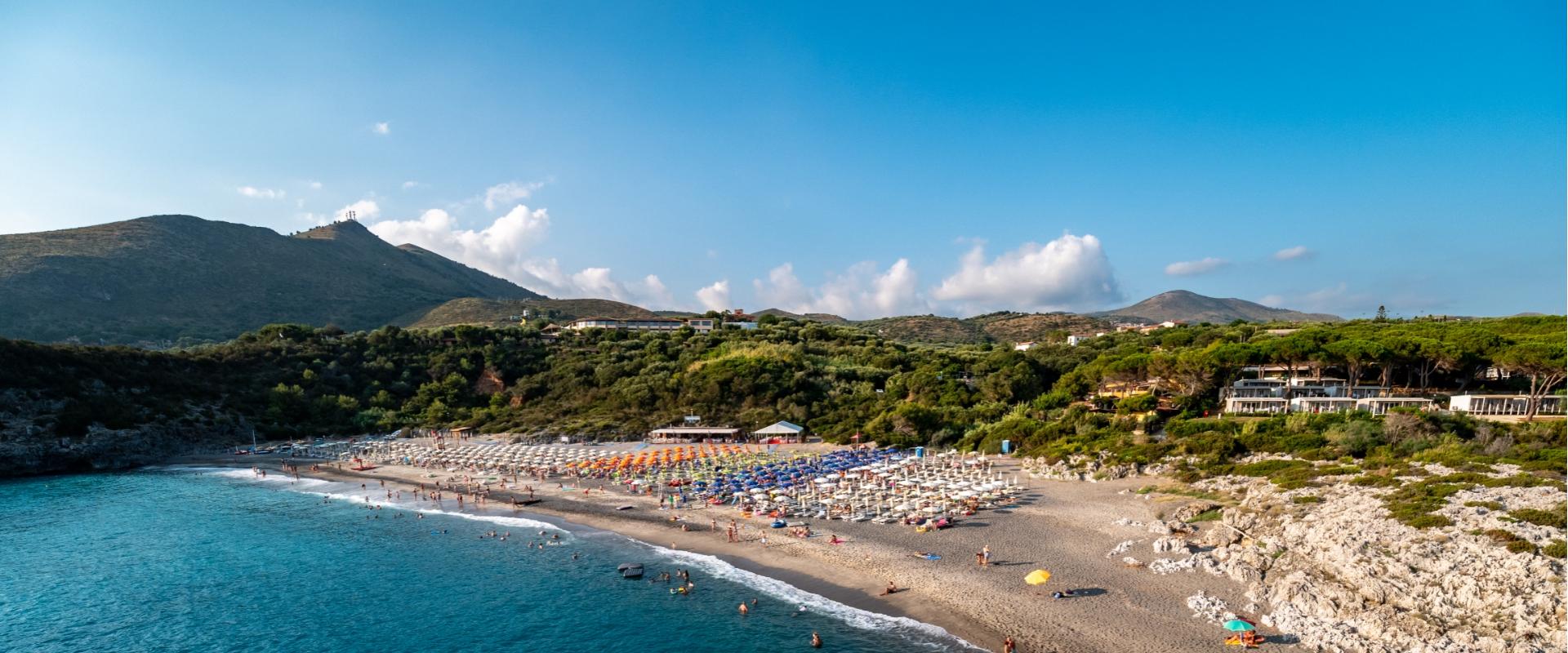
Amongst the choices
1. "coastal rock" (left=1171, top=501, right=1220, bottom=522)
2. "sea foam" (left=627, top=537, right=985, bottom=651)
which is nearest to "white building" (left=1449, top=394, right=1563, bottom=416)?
"coastal rock" (left=1171, top=501, right=1220, bottom=522)

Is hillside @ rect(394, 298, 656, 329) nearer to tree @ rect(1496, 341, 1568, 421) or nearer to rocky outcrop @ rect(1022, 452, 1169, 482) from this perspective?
rocky outcrop @ rect(1022, 452, 1169, 482)

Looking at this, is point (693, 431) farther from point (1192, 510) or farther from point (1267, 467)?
point (1267, 467)

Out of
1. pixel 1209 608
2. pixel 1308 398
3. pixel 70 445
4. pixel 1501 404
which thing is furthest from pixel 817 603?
pixel 70 445

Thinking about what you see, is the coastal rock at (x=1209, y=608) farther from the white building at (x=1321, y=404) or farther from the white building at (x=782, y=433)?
the white building at (x=782, y=433)

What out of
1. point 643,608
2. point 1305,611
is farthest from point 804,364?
point 1305,611

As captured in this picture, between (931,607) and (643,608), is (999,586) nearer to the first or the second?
(931,607)

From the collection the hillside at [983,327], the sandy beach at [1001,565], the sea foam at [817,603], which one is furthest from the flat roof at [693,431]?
the hillside at [983,327]

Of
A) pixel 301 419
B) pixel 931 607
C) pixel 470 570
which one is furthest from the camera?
pixel 301 419
